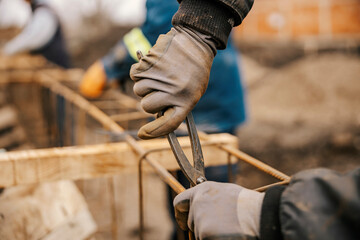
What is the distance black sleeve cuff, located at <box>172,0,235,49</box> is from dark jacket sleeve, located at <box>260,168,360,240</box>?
604mm

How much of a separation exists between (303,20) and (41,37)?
51.3ft

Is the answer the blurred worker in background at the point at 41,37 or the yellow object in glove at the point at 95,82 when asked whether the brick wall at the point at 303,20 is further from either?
the yellow object in glove at the point at 95,82

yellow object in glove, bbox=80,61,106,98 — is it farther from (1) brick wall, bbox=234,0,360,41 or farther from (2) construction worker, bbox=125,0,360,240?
(1) brick wall, bbox=234,0,360,41

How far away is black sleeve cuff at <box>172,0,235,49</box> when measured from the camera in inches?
47.8

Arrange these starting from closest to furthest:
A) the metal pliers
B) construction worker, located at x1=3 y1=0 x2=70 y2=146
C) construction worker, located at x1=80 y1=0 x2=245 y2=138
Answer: the metal pliers < construction worker, located at x1=80 y1=0 x2=245 y2=138 < construction worker, located at x1=3 y1=0 x2=70 y2=146

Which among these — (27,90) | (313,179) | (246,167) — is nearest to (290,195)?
(313,179)

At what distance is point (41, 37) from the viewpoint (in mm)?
4910

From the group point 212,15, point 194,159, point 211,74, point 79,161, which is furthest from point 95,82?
point 194,159

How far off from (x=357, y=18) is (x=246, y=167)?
1333 centimetres

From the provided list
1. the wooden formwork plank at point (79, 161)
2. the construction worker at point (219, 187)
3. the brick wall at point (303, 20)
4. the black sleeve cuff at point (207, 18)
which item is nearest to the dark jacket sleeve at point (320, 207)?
the construction worker at point (219, 187)

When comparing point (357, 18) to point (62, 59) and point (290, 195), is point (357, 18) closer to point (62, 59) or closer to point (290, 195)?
point (62, 59)

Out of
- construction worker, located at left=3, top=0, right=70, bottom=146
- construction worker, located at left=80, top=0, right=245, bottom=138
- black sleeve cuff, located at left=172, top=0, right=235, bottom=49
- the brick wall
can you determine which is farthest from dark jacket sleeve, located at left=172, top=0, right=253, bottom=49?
the brick wall

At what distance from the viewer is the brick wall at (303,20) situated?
16.6 metres

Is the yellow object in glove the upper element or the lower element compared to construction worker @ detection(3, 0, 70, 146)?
lower
